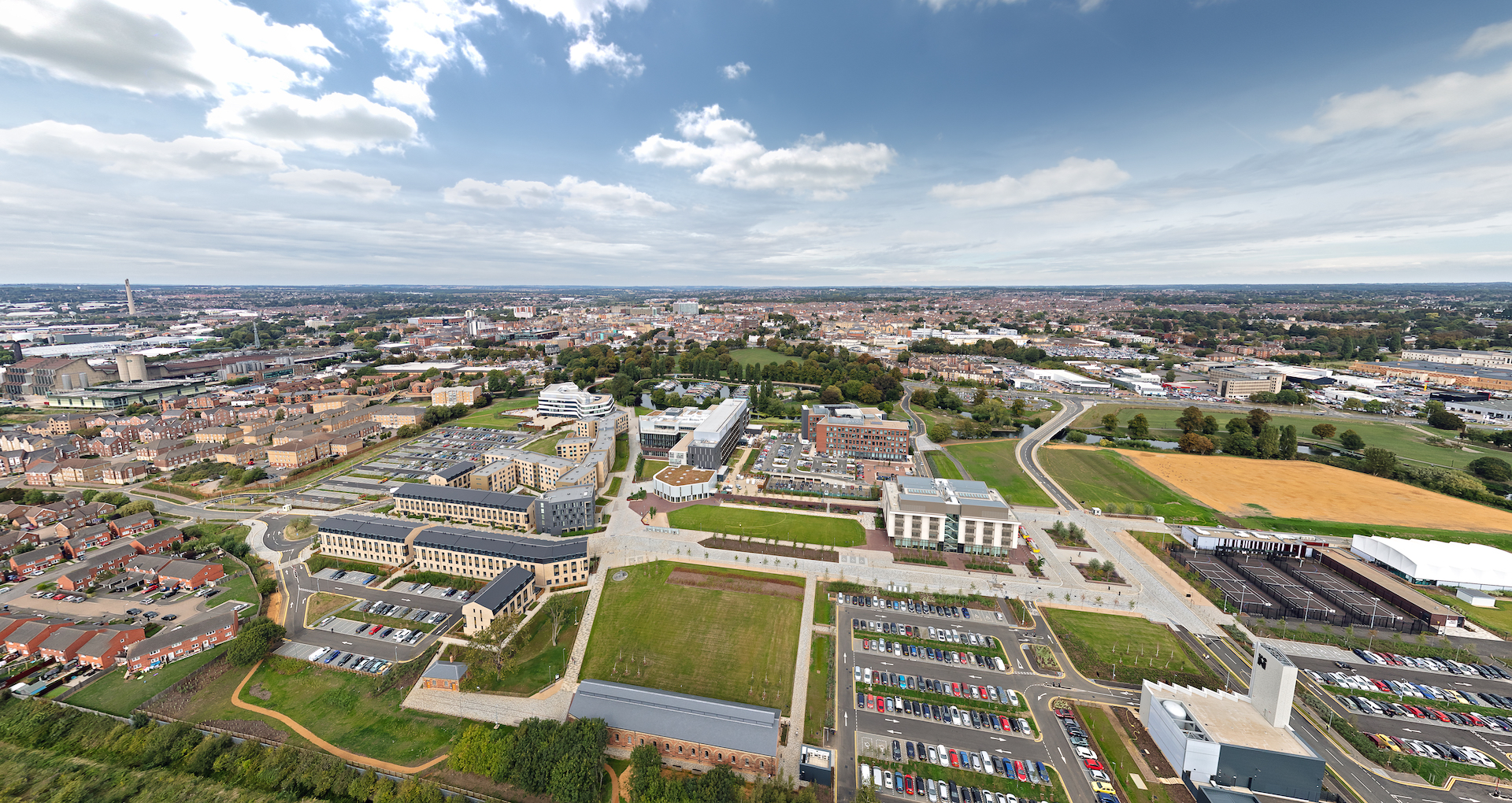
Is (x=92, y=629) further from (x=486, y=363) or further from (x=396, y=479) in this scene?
(x=486, y=363)

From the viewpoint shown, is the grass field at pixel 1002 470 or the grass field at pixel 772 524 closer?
the grass field at pixel 772 524

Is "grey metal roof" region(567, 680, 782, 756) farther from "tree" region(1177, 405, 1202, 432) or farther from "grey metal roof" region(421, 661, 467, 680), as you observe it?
"tree" region(1177, 405, 1202, 432)

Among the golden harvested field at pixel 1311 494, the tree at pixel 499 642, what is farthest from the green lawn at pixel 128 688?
→ the golden harvested field at pixel 1311 494

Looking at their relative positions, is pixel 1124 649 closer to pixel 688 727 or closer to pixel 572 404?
pixel 688 727

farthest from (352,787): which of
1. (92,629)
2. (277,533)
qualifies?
(277,533)

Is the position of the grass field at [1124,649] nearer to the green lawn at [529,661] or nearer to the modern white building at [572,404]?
the green lawn at [529,661]

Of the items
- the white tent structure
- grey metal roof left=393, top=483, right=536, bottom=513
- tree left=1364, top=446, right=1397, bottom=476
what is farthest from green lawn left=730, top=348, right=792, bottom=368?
the white tent structure
